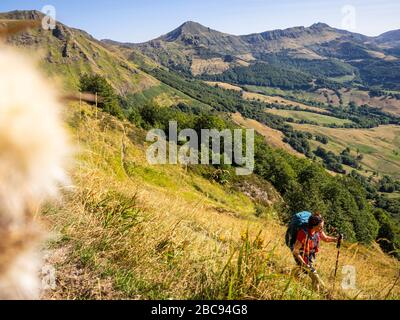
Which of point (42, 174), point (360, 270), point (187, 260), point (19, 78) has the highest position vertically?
point (19, 78)

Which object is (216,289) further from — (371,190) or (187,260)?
(371,190)

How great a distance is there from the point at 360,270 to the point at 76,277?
6.34m

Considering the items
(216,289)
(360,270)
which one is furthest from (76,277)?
(360,270)

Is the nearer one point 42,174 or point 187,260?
point 42,174

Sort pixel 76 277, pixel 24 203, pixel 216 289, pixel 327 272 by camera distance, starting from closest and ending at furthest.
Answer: pixel 24 203 < pixel 76 277 < pixel 216 289 < pixel 327 272

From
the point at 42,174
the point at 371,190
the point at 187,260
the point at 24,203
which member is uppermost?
the point at 42,174

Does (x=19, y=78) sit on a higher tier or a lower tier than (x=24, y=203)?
higher

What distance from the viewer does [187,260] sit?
410cm

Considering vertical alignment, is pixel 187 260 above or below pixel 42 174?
below
